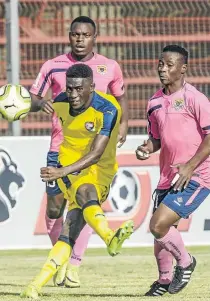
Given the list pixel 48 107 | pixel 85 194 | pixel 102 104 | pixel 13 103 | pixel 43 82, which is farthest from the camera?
pixel 43 82

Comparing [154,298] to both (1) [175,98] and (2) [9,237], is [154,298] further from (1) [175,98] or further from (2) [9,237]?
(2) [9,237]

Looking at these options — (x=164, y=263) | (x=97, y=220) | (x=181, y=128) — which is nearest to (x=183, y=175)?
(x=181, y=128)

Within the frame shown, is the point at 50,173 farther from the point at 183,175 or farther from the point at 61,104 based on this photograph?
the point at 183,175

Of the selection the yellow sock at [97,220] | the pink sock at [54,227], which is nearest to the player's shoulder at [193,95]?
the yellow sock at [97,220]

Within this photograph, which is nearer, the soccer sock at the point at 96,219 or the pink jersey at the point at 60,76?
the soccer sock at the point at 96,219

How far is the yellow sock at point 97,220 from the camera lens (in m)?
7.62

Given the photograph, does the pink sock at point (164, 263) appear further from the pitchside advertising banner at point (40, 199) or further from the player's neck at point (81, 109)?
the pitchside advertising banner at point (40, 199)

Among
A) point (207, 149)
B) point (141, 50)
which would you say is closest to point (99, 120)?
point (207, 149)

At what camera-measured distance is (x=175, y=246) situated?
788 centimetres

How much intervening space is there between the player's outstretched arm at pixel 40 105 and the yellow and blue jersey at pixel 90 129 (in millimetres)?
75

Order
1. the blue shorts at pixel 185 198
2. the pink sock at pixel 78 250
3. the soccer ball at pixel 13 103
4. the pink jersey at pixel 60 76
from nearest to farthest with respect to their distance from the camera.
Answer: the blue shorts at pixel 185 198
the soccer ball at pixel 13 103
the pink sock at pixel 78 250
the pink jersey at pixel 60 76

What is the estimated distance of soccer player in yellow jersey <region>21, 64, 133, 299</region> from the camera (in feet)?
25.4

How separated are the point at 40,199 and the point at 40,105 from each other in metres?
4.00

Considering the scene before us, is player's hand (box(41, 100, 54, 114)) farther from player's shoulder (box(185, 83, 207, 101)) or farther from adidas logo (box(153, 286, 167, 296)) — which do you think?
adidas logo (box(153, 286, 167, 296))
